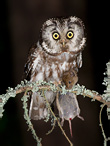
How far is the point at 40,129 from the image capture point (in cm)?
177

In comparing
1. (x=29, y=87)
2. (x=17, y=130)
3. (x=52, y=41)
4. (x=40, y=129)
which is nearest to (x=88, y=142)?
(x=40, y=129)

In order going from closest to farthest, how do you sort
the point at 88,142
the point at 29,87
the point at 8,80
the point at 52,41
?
the point at 29,87 → the point at 52,41 → the point at 88,142 → the point at 8,80

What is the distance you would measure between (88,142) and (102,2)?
1.08 metres

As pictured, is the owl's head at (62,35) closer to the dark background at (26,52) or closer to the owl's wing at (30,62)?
the owl's wing at (30,62)

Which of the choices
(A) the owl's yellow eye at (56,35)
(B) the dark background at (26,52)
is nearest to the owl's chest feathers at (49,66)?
(A) the owl's yellow eye at (56,35)

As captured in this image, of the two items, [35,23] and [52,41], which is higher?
[35,23]

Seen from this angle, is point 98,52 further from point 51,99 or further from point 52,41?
point 52,41

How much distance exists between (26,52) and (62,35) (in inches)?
17.1

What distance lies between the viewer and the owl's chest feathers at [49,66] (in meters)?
1.54

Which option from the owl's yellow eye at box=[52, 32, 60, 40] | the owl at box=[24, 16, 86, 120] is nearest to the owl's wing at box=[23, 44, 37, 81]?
the owl at box=[24, 16, 86, 120]

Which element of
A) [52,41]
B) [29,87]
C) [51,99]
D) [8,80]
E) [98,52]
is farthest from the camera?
[98,52]

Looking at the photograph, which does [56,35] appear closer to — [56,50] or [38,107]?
[56,50]

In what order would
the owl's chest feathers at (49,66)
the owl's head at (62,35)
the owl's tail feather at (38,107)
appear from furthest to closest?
the owl's tail feather at (38,107), the owl's chest feathers at (49,66), the owl's head at (62,35)

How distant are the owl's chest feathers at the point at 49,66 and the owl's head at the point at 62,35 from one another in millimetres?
62
